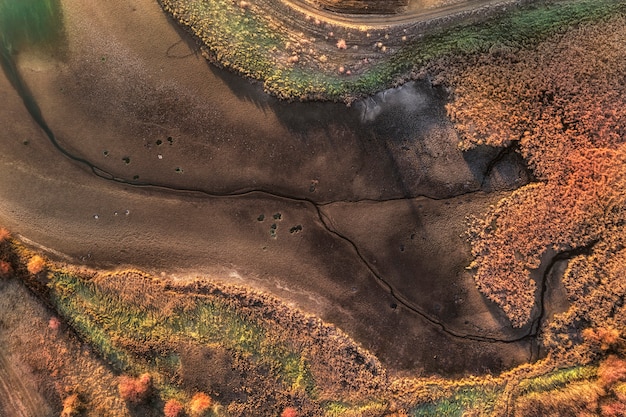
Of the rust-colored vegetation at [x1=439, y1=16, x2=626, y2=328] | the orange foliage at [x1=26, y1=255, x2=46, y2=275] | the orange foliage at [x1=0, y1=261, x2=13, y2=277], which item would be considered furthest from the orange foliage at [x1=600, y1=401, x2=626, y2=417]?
the orange foliage at [x1=0, y1=261, x2=13, y2=277]

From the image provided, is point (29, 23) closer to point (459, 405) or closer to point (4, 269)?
point (4, 269)

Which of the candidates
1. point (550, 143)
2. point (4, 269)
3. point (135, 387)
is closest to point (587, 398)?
point (550, 143)

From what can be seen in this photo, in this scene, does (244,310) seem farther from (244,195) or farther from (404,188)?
(404,188)

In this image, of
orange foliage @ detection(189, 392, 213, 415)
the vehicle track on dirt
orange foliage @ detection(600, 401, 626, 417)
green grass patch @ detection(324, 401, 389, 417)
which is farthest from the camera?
the vehicle track on dirt

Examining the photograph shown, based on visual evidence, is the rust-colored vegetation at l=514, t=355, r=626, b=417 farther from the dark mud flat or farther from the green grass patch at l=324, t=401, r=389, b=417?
the green grass patch at l=324, t=401, r=389, b=417

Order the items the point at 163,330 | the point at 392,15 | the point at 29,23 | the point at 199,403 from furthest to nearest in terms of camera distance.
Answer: the point at 29,23
the point at 392,15
the point at 163,330
the point at 199,403

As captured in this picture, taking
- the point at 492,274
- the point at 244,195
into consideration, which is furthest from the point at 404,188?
the point at 244,195
